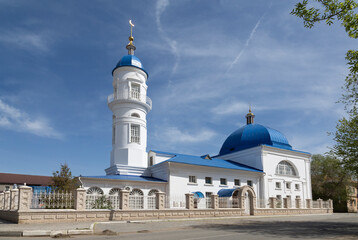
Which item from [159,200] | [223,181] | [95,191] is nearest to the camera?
[159,200]

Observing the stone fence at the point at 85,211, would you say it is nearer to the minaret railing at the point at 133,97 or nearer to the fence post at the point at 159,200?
the fence post at the point at 159,200

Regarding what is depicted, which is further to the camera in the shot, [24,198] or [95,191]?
[95,191]

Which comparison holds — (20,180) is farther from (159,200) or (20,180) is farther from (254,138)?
(159,200)

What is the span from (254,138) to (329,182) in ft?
46.2

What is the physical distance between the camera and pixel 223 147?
134ft

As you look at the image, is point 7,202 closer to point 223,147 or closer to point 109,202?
point 109,202

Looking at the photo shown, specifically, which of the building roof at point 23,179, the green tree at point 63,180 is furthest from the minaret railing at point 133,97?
the building roof at point 23,179

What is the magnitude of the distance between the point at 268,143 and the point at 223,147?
22.7 ft

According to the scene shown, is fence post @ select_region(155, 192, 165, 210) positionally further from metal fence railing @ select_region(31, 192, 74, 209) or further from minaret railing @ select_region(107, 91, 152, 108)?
minaret railing @ select_region(107, 91, 152, 108)

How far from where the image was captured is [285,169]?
35.8 metres

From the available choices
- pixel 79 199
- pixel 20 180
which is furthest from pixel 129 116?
pixel 20 180

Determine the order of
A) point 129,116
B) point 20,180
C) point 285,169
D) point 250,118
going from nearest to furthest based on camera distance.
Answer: point 129,116, point 285,169, point 250,118, point 20,180

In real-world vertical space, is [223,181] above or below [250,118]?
below

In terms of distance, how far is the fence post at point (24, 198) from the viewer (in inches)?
607
